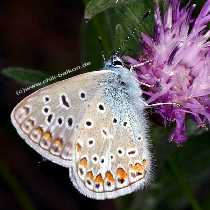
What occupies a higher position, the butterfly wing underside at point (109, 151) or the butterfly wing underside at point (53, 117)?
the butterfly wing underside at point (53, 117)

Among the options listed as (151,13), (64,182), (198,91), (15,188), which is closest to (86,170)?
(198,91)

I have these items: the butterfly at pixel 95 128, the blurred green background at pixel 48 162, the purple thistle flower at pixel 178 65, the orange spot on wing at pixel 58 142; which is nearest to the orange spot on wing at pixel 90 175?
the butterfly at pixel 95 128

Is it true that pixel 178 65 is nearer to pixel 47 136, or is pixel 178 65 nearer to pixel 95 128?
pixel 95 128

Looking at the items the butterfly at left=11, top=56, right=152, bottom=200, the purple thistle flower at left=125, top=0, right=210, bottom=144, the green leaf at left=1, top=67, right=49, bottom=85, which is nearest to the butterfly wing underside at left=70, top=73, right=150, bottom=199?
the butterfly at left=11, top=56, right=152, bottom=200

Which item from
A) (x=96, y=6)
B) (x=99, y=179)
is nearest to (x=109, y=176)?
(x=99, y=179)

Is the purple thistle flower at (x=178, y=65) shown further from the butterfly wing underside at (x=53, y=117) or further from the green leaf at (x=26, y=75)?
the green leaf at (x=26, y=75)

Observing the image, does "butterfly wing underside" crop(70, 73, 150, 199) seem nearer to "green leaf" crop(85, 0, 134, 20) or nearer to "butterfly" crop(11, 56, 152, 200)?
Result: "butterfly" crop(11, 56, 152, 200)
